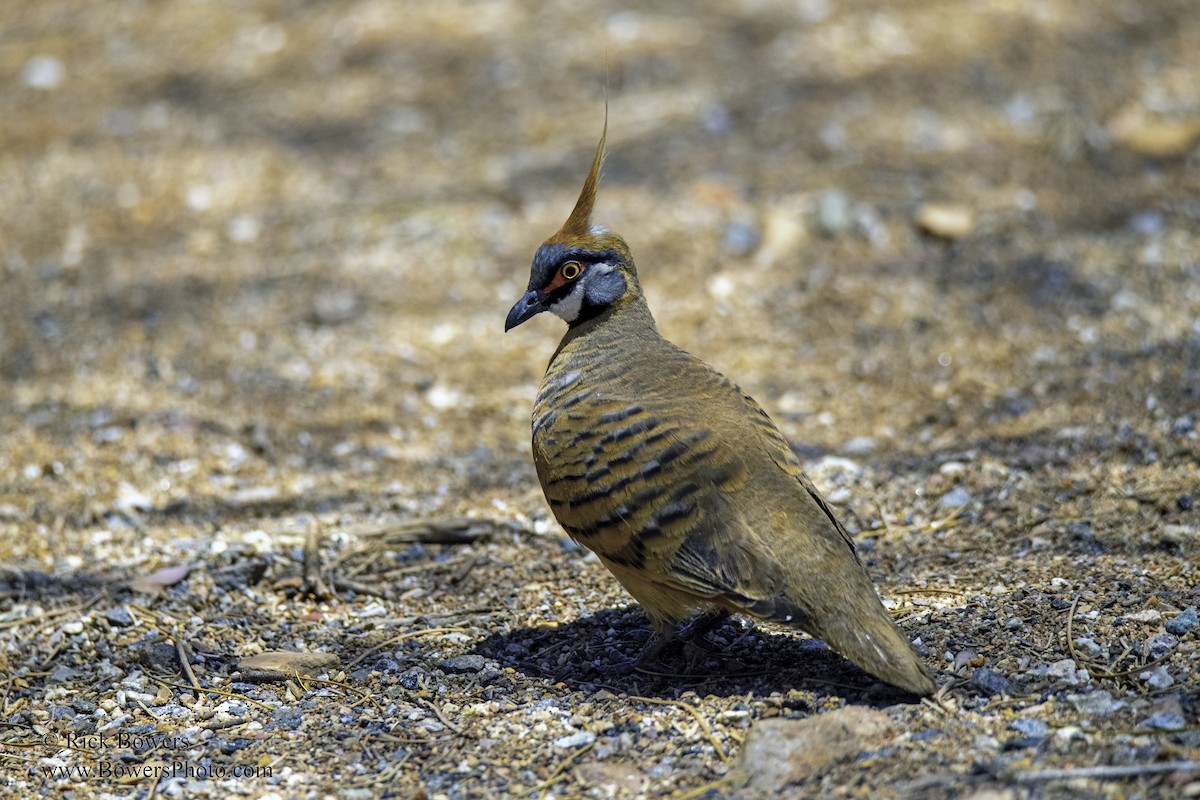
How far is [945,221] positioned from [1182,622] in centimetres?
419

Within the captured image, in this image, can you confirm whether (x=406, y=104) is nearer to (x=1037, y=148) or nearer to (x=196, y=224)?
(x=196, y=224)

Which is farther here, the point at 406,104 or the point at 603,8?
the point at 603,8

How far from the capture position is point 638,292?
15.8 feet

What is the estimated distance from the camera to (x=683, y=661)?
161 inches

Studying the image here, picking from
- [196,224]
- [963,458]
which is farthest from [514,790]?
[196,224]

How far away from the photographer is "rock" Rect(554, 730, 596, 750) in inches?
139

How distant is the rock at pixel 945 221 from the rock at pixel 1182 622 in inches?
160

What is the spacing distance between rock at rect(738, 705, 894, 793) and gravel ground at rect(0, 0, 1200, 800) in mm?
13

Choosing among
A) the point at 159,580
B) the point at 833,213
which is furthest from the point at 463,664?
the point at 833,213

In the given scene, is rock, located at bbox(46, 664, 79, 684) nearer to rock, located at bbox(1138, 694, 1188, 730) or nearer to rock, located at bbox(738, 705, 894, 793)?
rock, located at bbox(738, 705, 894, 793)

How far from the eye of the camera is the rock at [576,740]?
3.53 meters

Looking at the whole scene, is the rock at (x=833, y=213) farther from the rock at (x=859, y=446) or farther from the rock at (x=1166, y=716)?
the rock at (x=1166, y=716)

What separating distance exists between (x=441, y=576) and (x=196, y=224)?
13.7 ft

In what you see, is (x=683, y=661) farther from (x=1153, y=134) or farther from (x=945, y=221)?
(x=1153, y=134)
